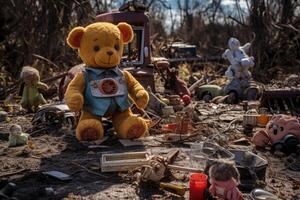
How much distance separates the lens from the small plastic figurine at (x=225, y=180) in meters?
2.60

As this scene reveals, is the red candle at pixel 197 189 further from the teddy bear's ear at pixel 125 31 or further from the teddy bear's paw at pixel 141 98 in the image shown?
the teddy bear's ear at pixel 125 31

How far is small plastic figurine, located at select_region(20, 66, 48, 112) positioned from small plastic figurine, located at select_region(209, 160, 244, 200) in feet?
10.9

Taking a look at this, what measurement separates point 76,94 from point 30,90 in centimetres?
165

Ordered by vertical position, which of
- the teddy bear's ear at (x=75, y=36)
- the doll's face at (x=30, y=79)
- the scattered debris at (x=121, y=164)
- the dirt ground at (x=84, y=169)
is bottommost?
the dirt ground at (x=84, y=169)

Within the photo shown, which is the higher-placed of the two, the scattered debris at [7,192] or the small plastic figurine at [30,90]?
the small plastic figurine at [30,90]

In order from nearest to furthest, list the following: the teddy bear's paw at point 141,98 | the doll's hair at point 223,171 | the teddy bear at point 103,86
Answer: the doll's hair at point 223,171, the teddy bear at point 103,86, the teddy bear's paw at point 141,98

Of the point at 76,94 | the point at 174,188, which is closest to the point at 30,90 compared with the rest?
the point at 76,94

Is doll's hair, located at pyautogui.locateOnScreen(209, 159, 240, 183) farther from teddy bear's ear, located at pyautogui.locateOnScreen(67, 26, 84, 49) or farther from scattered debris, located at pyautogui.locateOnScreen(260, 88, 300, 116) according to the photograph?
scattered debris, located at pyautogui.locateOnScreen(260, 88, 300, 116)

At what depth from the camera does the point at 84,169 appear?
3.36 metres

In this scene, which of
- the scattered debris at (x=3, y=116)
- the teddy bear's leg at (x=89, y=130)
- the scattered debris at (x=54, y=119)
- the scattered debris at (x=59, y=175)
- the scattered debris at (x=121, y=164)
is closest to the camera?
the scattered debris at (x=59, y=175)

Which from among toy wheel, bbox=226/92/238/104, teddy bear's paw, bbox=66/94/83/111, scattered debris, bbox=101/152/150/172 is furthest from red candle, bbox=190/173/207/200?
toy wheel, bbox=226/92/238/104

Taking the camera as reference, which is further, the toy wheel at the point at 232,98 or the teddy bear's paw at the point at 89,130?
the toy wheel at the point at 232,98

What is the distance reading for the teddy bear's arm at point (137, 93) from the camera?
420 cm

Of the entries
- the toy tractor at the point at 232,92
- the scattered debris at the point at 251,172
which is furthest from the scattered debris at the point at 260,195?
the toy tractor at the point at 232,92
